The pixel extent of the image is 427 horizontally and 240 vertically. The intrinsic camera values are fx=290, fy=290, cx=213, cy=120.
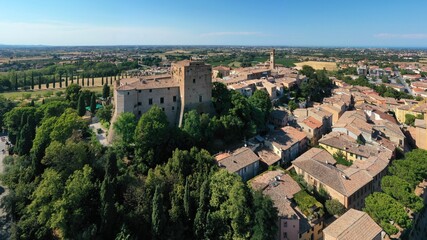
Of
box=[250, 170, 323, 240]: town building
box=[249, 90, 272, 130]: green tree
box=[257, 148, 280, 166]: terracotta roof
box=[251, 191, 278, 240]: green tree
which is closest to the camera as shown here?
box=[251, 191, 278, 240]: green tree

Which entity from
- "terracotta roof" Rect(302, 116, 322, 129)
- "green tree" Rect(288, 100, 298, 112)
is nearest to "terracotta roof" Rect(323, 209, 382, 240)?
"terracotta roof" Rect(302, 116, 322, 129)

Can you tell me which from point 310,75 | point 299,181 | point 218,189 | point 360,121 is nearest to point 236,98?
point 299,181

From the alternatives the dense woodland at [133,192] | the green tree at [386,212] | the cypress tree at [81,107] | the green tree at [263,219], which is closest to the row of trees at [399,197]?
the green tree at [386,212]

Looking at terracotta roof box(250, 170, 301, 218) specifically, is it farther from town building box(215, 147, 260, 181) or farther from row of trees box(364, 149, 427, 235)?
row of trees box(364, 149, 427, 235)

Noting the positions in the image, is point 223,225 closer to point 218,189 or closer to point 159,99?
point 218,189

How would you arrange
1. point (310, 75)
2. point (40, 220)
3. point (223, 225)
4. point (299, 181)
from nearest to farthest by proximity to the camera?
1. point (40, 220)
2. point (223, 225)
3. point (299, 181)
4. point (310, 75)

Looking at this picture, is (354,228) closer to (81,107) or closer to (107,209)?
(107,209)

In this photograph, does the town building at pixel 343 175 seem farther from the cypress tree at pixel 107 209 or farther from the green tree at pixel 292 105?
the cypress tree at pixel 107 209
